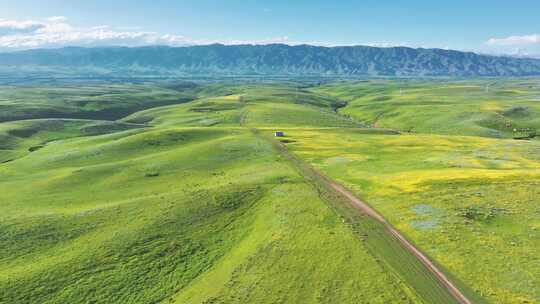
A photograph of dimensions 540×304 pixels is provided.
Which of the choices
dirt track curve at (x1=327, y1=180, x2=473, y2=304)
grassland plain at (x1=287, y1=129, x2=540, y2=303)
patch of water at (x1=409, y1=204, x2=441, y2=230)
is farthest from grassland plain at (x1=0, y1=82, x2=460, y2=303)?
patch of water at (x1=409, y1=204, x2=441, y2=230)

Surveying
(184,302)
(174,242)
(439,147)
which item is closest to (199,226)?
(174,242)

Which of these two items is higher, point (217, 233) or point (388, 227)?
point (388, 227)

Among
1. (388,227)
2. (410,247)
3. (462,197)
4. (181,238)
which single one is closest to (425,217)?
(388,227)

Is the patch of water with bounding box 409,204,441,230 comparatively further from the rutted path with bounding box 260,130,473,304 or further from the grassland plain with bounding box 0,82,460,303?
the grassland plain with bounding box 0,82,460,303

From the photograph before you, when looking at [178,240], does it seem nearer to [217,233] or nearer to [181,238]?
[181,238]

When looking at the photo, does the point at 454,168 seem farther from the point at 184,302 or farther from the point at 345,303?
the point at 184,302
